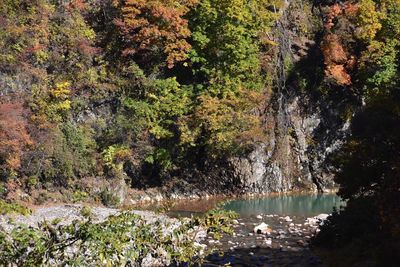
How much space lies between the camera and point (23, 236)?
427 centimetres

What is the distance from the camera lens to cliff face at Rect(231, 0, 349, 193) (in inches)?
1091

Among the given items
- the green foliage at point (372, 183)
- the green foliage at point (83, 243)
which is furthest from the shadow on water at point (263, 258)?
the green foliage at point (83, 243)

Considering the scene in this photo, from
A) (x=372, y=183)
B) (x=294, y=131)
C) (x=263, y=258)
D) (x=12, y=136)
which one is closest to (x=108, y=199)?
(x=12, y=136)

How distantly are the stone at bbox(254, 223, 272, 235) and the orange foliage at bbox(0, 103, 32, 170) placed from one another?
1031cm

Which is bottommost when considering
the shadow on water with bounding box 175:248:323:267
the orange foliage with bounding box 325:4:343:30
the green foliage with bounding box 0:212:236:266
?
the shadow on water with bounding box 175:248:323:267

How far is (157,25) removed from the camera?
27203 mm

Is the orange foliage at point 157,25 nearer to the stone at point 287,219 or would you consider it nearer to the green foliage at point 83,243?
the stone at point 287,219

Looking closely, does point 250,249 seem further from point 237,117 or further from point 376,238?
point 237,117

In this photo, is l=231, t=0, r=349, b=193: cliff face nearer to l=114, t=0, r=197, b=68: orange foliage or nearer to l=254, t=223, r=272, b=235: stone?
l=114, t=0, r=197, b=68: orange foliage

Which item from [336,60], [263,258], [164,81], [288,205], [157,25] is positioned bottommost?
[288,205]

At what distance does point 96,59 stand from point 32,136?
6.67m

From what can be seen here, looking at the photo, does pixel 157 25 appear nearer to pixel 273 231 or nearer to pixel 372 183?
pixel 273 231

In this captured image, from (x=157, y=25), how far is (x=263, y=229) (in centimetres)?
1397

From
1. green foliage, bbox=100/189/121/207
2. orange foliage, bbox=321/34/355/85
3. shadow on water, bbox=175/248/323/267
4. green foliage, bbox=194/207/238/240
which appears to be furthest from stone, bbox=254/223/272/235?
orange foliage, bbox=321/34/355/85
